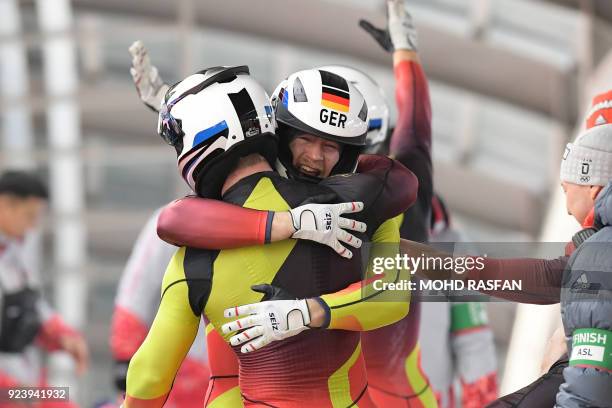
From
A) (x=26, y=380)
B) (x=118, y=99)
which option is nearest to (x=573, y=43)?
(x=118, y=99)

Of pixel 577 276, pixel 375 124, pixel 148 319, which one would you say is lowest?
pixel 148 319

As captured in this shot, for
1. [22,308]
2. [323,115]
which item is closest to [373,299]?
[323,115]

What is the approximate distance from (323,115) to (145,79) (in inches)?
70.9

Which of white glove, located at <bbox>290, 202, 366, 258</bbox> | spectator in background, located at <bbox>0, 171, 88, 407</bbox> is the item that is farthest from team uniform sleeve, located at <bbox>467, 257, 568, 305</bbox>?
spectator in background, located at <bbox>0, 171, 88, 407</bbox>

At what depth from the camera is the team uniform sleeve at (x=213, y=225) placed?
159 inches

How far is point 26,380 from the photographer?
8422mm

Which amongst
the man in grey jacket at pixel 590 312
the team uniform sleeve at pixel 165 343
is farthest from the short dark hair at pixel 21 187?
the man in grey jacket at pixel 590 312

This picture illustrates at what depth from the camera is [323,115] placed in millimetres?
4344

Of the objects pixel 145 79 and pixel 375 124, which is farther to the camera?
pixel 145 79

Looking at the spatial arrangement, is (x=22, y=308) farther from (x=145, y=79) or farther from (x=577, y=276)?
(x=577, y=276)

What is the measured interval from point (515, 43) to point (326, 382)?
15.7 meters

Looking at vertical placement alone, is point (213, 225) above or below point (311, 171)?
below

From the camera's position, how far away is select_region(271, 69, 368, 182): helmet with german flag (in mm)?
4336

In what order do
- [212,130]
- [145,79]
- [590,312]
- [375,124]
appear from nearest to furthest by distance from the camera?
[590,312] → [212,130] → [375,124] → [145,79]
